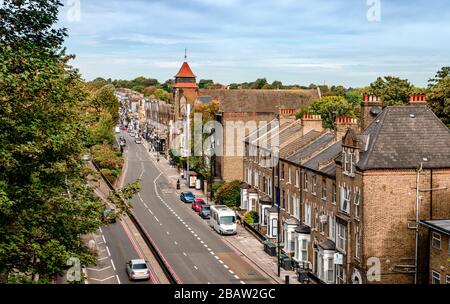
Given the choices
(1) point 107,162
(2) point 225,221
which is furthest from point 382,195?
(1) point 107,162

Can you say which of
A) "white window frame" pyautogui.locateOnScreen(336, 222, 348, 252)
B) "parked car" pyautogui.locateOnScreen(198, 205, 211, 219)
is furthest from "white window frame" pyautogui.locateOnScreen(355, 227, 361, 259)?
"parked car" pyautogui.locateOnScreen(198, 205, 211, 219)

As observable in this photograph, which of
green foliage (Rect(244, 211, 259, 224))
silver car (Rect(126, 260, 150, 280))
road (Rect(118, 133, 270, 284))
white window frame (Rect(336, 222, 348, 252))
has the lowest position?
road (Rect(118, 133, 270, 284))

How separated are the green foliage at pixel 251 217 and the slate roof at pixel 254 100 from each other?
34363mm

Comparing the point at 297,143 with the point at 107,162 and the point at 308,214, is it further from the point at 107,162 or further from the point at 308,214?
the point at 107,162

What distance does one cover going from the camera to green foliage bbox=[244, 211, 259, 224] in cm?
5669

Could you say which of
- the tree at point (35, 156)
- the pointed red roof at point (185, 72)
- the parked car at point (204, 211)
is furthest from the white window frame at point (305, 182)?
the pointed red roof at point (185, 72)

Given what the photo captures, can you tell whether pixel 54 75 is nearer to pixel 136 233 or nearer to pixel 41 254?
pixel 41 254

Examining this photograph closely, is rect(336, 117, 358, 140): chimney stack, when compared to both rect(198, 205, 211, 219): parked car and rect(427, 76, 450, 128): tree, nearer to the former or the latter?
rect(427, 76, 450, 128): tree

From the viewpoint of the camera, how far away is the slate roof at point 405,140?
112 feet

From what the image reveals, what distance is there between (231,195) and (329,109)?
96.3 ft

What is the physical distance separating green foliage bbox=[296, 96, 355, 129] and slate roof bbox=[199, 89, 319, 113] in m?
4.99

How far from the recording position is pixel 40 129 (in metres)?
18.5
